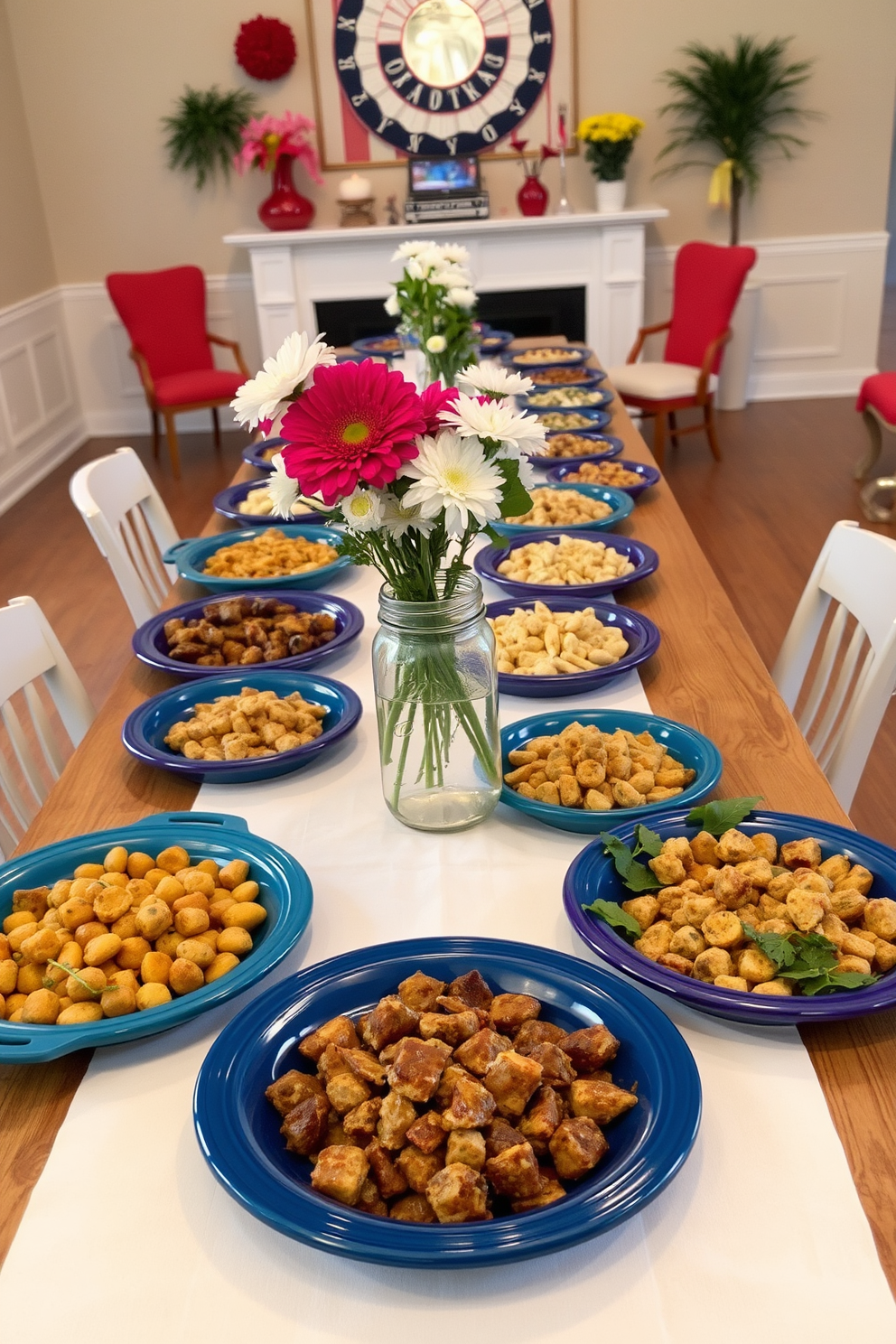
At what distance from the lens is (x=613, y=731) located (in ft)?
4.40

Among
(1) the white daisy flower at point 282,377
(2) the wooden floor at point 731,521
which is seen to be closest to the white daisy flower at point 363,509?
(1) the white daisy flower at point 282,377

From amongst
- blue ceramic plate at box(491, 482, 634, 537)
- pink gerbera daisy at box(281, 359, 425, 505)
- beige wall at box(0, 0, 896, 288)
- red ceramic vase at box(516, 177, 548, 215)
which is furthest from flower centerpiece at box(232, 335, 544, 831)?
beige wall at box(0, 0, 896, 288)

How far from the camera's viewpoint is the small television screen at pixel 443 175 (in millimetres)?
5773

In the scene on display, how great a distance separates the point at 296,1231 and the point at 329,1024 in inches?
7.4

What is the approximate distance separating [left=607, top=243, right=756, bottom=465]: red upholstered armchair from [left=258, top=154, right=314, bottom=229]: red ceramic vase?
5.87 feet

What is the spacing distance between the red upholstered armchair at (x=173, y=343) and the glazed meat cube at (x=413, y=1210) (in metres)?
5.04

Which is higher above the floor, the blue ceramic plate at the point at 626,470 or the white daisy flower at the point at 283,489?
the white daisy flower at the point at 283,489

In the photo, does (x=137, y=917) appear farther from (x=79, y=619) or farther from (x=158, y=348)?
(x=158, y=348)

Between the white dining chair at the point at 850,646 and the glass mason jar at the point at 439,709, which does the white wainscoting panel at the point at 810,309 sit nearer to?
the white dining chair at the point at 850,646

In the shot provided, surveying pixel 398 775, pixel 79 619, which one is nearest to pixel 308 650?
pixel 398 775

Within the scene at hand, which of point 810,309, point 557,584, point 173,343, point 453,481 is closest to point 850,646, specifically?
point 557,584

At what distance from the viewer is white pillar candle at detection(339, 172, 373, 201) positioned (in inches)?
226

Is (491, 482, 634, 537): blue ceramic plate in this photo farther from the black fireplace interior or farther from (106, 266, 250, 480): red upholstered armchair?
the black fireplace interior

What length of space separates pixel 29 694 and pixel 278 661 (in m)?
0.35
